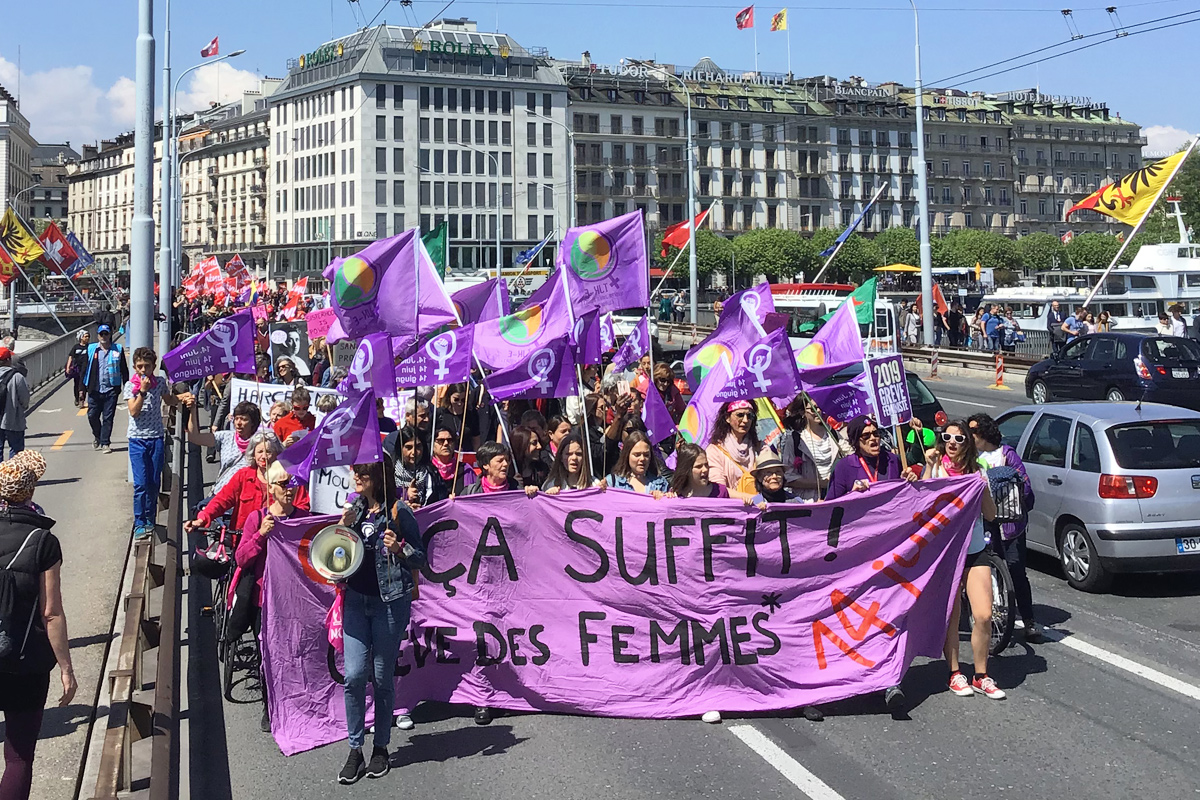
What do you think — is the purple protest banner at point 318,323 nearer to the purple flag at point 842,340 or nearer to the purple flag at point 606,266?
the purple flag at point 606,266

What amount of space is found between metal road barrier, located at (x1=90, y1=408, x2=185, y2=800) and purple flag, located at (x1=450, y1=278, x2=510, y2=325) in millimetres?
6487

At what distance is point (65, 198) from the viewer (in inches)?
6998

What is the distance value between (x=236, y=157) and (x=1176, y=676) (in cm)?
12686

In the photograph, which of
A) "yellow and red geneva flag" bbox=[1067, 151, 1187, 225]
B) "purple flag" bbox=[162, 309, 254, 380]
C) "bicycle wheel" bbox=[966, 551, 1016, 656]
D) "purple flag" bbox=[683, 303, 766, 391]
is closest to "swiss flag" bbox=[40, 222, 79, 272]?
"yellow and red geneva flag" bbox=[1067, 151, 1187, 225]

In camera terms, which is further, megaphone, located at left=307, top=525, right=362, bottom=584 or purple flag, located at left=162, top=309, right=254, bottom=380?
purple flag, located at left=162, top=309, right=254, bottom=380

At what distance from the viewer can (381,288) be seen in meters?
10.6

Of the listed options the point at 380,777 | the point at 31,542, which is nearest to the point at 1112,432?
the point at 380,777

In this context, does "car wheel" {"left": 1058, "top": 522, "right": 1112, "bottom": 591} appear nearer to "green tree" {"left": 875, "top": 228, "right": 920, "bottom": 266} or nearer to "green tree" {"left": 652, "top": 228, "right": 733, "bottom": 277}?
"green tree" {"left": 652, "top": 228, "right": 733, "bottom": 277}

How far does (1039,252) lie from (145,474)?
10396 centimetres

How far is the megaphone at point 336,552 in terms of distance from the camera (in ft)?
21.6

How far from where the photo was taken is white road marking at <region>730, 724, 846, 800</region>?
640cm

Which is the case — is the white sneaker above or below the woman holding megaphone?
below

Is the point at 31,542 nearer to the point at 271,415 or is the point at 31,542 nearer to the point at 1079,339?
the point at 271,415

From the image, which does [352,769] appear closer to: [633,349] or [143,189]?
[633,349]
